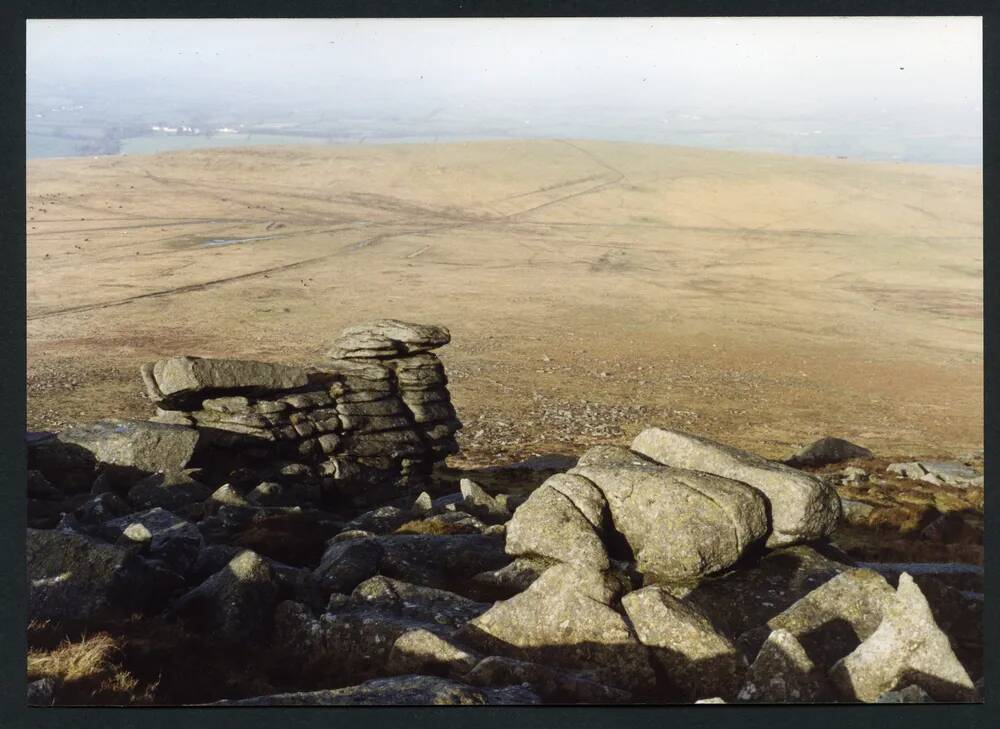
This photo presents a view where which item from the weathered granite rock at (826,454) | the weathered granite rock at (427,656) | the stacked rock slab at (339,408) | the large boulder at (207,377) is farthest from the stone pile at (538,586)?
the weathered granite rock at (826,454)

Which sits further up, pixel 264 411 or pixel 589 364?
pixel 264 411

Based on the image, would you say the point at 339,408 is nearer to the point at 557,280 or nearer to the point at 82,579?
the point at 82,579

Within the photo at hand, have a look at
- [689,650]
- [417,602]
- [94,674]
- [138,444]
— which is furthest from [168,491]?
[689,650]

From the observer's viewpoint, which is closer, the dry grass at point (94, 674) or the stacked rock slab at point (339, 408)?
the dry grass at point (94, 674)

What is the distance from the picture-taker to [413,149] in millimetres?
93875

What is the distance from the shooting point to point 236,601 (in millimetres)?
13117

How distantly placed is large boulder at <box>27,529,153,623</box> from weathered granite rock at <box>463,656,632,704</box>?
4.54m

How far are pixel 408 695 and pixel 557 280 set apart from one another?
48.0m

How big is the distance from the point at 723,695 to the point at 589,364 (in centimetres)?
3044

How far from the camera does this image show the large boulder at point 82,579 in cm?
1304

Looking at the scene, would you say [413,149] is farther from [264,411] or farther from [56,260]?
[264,411]

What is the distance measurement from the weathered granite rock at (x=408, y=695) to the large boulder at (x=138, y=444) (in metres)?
7.64

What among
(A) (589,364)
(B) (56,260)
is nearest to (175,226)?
(B) (56,260)

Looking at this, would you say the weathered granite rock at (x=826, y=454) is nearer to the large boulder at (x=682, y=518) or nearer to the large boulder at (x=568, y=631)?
the large boulder at (x=682, y=518)
